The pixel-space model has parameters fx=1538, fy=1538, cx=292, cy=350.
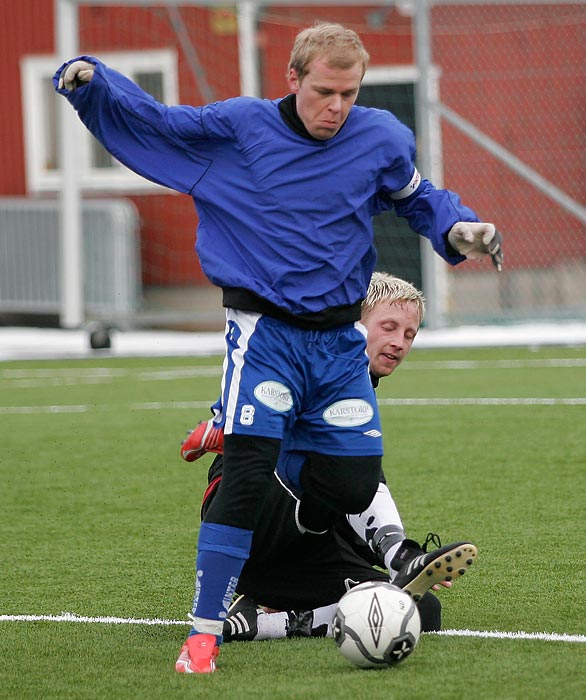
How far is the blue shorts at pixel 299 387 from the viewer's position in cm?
420

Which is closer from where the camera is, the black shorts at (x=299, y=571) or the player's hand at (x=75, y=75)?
the player's hand at (x=75, y=75)

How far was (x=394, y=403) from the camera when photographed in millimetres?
10203

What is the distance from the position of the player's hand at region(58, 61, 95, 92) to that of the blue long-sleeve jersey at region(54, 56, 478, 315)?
0.06 ft

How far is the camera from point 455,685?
386cm

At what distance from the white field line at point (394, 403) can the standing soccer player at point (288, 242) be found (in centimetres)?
547

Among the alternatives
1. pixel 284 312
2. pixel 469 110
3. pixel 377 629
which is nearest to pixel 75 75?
pixel 284 312

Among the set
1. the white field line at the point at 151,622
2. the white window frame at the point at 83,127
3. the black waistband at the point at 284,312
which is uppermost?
the white window frame at the point at 83,127

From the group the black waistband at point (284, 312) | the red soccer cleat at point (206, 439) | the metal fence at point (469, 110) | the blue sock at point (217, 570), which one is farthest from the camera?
the metal fence at point (469, 110)

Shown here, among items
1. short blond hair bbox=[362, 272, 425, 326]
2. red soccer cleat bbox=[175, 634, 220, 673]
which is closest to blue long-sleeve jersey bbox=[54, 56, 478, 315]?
short blond hair bbox=[362, 272, 425, 326]

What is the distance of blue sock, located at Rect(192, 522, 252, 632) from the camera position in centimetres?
415

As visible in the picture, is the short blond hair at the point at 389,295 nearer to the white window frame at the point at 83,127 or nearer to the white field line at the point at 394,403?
the white field line at the point at 394,403

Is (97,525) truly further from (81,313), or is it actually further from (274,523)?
(81,313)

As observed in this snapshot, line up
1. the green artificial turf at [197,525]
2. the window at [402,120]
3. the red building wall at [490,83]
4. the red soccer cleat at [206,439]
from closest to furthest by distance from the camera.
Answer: the green artificial turf at [197,525]
the red soccer cleat at [206,439]
the window at [402,120]
the red building wall at [490,83]

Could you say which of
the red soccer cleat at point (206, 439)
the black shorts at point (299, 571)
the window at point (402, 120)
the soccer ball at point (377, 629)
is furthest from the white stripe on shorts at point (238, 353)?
the window at point (402, 120)
